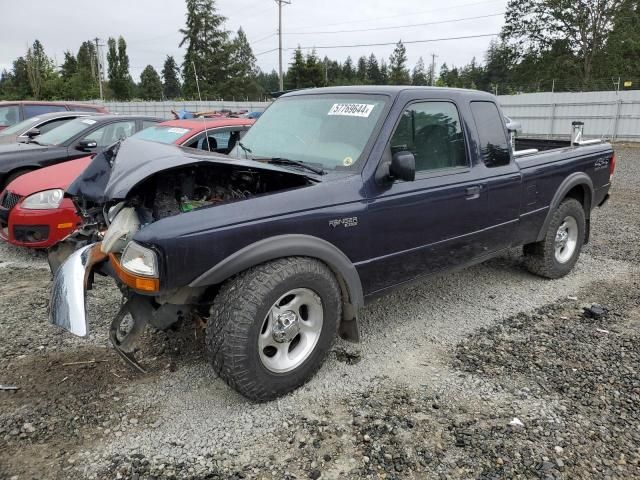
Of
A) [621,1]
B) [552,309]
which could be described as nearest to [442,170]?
[552,309]

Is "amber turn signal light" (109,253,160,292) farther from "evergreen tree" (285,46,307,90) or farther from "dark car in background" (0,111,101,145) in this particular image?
"evergreen tree" (285,46,307,90)

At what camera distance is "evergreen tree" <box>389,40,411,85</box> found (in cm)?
7300

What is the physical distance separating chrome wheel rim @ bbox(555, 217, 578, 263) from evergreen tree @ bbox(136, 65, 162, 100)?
6547cm

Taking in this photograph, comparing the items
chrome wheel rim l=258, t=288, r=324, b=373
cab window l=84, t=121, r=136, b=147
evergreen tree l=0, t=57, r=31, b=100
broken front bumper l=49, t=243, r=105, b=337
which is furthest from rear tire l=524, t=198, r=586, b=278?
evergreen tree l=0, t=57, r=31, b=100

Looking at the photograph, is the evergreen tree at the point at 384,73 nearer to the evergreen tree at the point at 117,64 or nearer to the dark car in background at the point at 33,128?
the evergreen tree at the point at 117,64

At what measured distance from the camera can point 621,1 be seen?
1393 inches

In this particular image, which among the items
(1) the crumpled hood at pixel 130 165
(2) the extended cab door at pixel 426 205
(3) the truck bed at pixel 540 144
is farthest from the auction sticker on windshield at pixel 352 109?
(3) the truck bed at pixel 540 144

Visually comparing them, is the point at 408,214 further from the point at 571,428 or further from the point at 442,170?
the point at 571,428

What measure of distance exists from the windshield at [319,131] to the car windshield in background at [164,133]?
2.36 m

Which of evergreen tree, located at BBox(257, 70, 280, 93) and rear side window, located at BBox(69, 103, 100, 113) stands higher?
evergreen tree, located at BBox(257, 70, 280, 93)

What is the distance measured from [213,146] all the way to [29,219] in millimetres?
2190

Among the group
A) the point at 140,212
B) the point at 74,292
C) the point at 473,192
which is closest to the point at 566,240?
the point at 473,192

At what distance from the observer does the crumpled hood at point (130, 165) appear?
2.78 meters

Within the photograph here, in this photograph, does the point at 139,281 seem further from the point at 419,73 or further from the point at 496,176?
the point at 419,73
